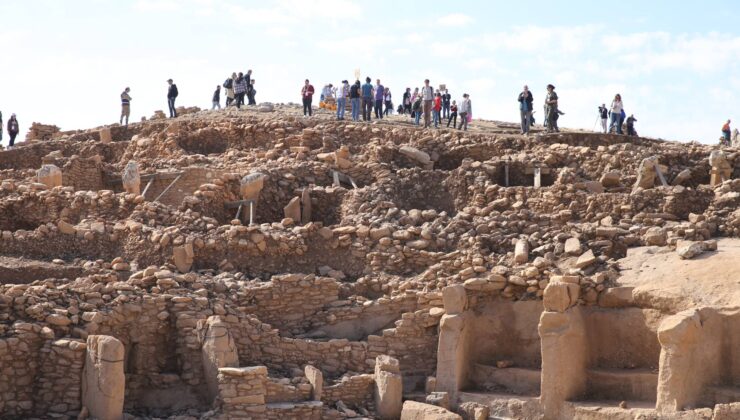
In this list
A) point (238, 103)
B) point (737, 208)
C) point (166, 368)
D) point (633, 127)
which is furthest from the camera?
point (238, 103)

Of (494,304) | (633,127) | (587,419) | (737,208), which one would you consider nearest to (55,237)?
(494,304)

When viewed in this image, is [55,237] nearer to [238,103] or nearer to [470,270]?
[470,270]

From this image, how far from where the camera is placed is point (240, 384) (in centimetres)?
1827

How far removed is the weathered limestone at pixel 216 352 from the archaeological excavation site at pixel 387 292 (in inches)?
1.2

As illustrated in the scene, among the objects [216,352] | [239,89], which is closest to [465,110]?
[239,89]

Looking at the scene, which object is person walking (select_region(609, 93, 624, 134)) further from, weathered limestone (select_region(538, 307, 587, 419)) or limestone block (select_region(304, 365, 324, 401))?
limestone block (select_region(304, 365, 324, 401))

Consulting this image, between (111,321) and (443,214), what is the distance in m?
6.64

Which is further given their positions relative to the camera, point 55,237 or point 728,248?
point 55,237

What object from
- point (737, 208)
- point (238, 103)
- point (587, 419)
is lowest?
point (587, 419)

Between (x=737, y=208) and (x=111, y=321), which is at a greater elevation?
(x=737, y=208)

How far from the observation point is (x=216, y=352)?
18.6 metres

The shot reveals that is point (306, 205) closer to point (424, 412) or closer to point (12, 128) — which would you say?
point (424, 412)

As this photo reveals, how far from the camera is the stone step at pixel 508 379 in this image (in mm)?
19641

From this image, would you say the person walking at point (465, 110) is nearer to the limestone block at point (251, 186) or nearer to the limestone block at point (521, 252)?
the limestone block at point (251, 186)
